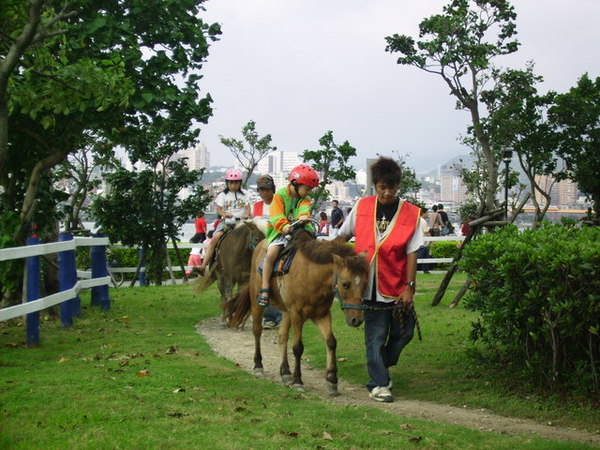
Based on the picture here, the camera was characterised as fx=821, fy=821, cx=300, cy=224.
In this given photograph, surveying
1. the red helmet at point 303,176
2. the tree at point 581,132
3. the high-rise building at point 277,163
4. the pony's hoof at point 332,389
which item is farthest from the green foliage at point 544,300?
the high-rise building at point 277,163

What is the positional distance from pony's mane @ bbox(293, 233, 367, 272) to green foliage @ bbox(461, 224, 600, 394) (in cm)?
137

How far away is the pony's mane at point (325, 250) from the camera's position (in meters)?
8.43

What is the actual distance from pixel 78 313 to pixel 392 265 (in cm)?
728

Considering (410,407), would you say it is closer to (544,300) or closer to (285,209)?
(544,300)

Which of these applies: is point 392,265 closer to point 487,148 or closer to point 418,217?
point 418,217

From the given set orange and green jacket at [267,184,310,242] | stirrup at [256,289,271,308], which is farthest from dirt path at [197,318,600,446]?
orange and green jacket at [267,184,310,242]

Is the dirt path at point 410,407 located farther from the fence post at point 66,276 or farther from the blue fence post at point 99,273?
the blue fence post at point 99,273

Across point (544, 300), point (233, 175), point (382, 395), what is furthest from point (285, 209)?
point (233, 175)

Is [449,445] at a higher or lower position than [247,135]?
lower

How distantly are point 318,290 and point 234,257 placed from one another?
5.45m

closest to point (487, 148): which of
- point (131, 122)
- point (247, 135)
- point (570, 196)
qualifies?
point (247, 135)

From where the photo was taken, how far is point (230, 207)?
15.0 metres

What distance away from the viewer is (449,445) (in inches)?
259

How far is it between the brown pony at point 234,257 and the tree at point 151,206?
8.37 m
